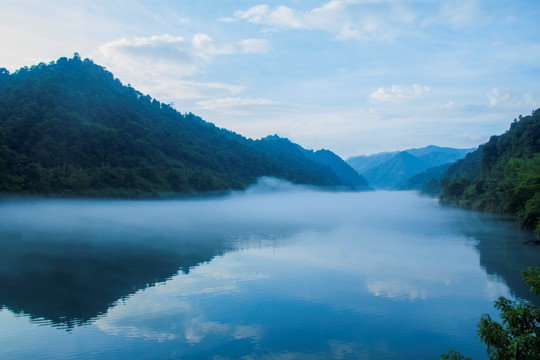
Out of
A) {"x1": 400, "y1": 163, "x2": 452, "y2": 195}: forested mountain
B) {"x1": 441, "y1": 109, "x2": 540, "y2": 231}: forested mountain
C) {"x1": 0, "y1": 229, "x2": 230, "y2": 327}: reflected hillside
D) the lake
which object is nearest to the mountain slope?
{"x1": 400, "y1": 163, "x2": 452, "y2": 195}: forested mountain

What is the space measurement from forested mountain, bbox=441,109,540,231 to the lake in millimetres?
3254

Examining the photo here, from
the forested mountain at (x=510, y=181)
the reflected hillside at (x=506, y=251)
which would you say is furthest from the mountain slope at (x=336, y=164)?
the reflected hillside at (x=506, y=251)

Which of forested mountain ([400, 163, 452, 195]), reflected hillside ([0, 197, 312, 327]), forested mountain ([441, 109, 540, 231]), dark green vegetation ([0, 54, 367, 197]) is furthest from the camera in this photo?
forested mountain ([400, 163, 452, 195])

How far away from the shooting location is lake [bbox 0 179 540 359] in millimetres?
7957

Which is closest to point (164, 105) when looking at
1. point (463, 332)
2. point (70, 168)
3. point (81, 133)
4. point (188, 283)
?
point (81, 133)

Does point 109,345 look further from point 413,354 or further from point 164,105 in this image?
point 164,105

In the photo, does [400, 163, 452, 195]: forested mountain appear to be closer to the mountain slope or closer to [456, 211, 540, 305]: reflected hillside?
the mountain slope

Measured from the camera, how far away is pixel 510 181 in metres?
31.7

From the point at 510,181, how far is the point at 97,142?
41.1 m

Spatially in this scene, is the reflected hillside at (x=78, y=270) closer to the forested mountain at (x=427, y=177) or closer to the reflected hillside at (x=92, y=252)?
the reflected hillside at (x=92, y=252)

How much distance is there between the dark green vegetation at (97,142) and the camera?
41000 millimetres

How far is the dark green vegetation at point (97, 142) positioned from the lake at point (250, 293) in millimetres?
20046

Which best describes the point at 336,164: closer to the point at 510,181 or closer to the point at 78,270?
the point at 510,181

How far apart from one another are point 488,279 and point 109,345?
35.8 feet
